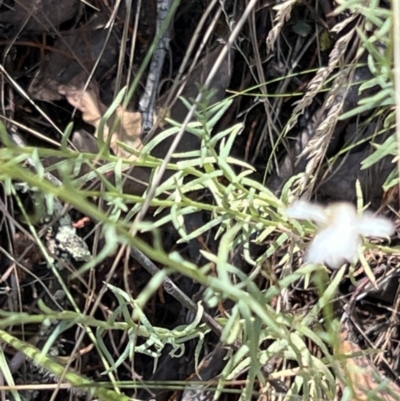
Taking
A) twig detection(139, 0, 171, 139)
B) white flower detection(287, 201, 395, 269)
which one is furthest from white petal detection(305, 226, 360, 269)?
twig detection(139, 0, 171, 139)

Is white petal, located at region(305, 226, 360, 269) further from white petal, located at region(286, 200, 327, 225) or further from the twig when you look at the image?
the twig

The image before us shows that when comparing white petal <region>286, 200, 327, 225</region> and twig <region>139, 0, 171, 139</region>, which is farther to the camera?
twig <region>139, 0, 171, 139</region>

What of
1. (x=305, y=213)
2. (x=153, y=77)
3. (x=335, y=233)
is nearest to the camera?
(x=335, y=233)

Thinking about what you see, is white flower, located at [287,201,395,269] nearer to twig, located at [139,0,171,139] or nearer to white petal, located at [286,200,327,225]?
white petal, located at [286,200,327,225]

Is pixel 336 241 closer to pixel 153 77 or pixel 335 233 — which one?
pixel 335 233

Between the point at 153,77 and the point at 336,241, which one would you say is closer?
the point at 336,241

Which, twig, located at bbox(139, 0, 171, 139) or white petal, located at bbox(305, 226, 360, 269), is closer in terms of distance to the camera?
white petal, located at bbox(305, 226, 360, 269)

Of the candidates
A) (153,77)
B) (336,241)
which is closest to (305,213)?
(336,241)

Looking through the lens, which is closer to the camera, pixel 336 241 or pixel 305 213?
pixel 336 241

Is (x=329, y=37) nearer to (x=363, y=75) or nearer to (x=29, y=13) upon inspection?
(x=363, y=75)

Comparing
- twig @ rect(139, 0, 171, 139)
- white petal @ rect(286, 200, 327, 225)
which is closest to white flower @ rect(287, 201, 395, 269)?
white petal @ rect(286, 200, 327, 225)

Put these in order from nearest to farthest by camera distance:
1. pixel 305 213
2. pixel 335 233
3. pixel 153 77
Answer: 1. pixel 335 233
2. pixel 305 213
3. pixel 153 77

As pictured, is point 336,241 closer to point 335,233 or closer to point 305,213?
point 335,233

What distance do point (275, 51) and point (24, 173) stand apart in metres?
0.83
